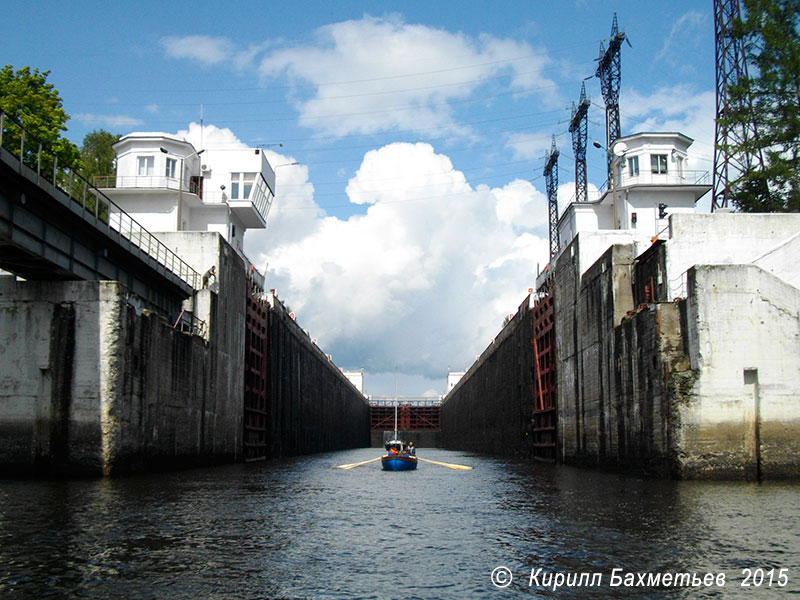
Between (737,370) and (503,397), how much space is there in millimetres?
38294

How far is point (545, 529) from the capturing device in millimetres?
16094

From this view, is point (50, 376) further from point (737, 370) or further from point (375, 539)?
point (737, 370)

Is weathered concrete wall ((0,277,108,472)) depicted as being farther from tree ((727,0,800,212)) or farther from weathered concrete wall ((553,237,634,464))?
tree ((727,0,800,212))

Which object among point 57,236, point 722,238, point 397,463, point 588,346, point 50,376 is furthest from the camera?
point 397,463

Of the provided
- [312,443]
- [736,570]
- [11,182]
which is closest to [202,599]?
[736,570]

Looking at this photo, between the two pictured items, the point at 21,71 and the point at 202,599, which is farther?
the point at 21,71

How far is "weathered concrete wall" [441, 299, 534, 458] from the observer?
176ft

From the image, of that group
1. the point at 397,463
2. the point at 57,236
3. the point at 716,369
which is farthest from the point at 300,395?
the point at 716,369

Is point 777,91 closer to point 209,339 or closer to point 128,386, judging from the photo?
point 209,339

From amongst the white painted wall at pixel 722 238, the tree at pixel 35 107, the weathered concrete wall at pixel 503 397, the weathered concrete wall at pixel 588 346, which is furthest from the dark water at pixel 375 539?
the weathered concrete wall at pixel 503 397

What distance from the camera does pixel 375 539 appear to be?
587 inches

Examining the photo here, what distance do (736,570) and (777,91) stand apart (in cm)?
3780

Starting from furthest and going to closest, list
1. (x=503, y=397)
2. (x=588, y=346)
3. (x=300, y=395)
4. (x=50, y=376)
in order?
(x=300, y=395)
(x=503, y=397)
(x=588, y=346)
(x=50, y=376)

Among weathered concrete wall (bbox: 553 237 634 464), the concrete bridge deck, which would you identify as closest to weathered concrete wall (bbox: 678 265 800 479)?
weathered concrete wall (bbox: 553 237 634 464)
